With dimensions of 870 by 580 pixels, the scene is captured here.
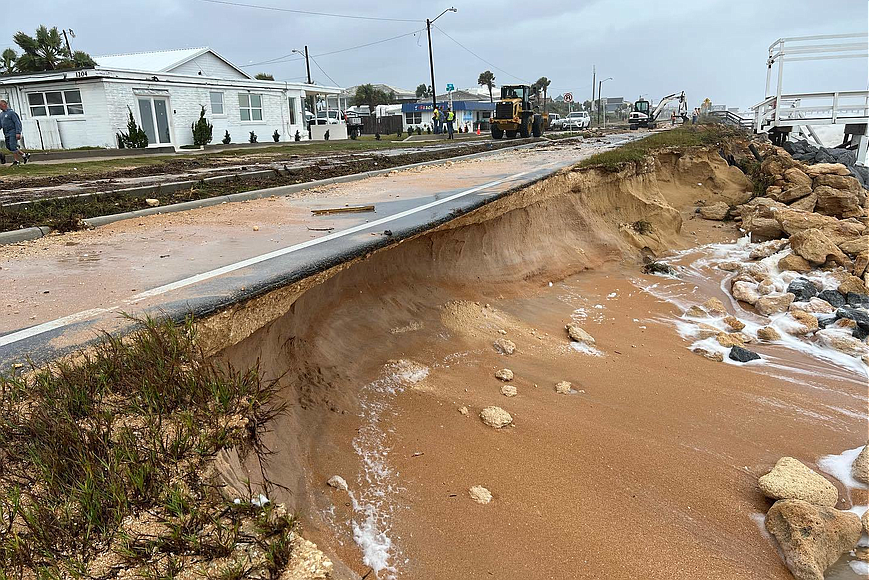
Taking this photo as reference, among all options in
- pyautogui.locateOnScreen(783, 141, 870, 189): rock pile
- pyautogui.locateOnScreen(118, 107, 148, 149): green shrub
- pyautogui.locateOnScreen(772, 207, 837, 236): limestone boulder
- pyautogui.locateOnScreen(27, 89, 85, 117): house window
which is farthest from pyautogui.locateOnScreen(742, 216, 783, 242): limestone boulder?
pyautogui.locateOnScreen(27, 89, 85, 117): house window

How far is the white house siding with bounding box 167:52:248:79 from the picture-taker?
97.1ft

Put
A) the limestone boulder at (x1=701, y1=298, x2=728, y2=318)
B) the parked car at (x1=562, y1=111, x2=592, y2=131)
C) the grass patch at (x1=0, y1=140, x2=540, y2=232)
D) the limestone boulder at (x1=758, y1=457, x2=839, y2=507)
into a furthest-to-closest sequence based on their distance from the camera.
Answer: the parked car at (x1=562, y1=111, x2=592, y2=131) < the limestone boulder at (x1=701, y1=298, x2=728, y2=318) < the grass patch at (x1=0, y1=140, x2=540, y2=232) < the limestone boulder at (x1=758, y1=457, x2=839, y2=507)

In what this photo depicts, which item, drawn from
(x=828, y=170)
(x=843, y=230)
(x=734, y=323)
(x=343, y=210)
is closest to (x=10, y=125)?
(x=343, y=210)

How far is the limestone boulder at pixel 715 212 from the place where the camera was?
16250 millimetres

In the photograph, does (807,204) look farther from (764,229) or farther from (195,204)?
(195,204)

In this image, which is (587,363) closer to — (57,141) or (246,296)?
(246,296)

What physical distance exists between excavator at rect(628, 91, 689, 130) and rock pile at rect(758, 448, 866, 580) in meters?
41.9

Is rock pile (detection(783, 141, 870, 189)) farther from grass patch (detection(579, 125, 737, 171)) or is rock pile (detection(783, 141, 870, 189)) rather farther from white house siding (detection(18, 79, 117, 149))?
white house siding (detection(18, 79, 117, 149))

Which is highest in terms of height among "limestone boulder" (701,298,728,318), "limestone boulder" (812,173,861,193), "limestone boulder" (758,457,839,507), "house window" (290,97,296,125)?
"house window" (290,97,296,125)

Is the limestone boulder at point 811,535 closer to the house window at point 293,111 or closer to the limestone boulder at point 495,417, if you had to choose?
the limestone boulder at point 495,417

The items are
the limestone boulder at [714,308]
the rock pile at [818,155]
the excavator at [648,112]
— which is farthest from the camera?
the excavator at [648,112]

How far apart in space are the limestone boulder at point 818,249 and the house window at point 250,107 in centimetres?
2652

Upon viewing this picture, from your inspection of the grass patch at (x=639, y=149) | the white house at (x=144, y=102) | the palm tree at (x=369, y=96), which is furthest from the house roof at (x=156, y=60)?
the palm tree at (x=369, y=96)

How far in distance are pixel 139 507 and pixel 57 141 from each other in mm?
27329
